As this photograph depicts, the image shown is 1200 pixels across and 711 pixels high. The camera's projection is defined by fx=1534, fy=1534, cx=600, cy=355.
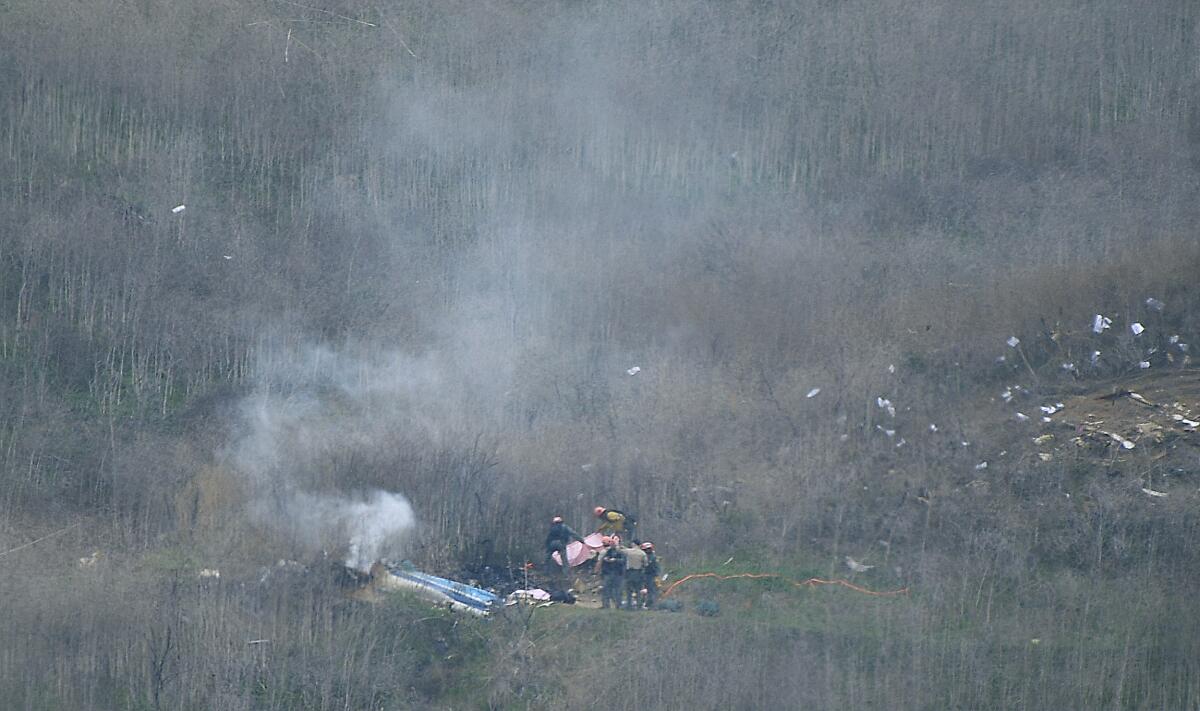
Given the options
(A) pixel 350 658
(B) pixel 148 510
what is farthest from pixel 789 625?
(B) pixel 148 510

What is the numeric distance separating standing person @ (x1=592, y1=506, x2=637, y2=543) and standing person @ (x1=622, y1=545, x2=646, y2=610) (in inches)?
33.5

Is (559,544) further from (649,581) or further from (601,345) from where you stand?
(601,345)

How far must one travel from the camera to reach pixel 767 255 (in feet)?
71.8

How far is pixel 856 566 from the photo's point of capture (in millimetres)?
18219

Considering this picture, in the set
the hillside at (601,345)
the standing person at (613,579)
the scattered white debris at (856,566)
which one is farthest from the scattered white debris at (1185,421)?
the standing person at (613,579)

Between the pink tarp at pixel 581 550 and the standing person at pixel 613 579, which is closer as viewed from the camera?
the standing person at pixel 613 579

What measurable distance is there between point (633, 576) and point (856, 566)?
2706 millimetres

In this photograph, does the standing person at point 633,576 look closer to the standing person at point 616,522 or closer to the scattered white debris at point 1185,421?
the standing person at point 616,522

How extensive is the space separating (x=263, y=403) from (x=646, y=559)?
5798 mm

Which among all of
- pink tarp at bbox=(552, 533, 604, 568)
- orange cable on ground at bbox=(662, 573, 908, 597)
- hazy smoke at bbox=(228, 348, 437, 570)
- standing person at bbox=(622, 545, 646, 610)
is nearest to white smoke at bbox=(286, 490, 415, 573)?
hazy smoke at bbox=(228, 348, 437, 570)

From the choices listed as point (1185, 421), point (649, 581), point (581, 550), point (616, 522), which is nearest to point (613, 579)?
point (649, 581)

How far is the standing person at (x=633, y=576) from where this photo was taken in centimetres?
1767

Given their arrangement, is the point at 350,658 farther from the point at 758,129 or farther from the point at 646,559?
the point at 758,129

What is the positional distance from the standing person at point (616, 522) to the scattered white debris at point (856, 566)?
2.57 metres
